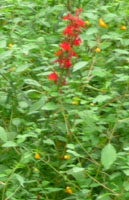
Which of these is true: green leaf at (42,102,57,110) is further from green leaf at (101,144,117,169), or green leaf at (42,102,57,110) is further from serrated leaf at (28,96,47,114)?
green leaf at (101,144,117,169)

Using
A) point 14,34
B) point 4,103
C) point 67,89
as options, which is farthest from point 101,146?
point 14,34

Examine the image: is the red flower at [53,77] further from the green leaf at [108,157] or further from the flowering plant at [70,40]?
the green leaf at [108,157]

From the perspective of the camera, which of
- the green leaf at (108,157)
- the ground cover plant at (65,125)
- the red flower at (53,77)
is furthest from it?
the red flower at (53,77)

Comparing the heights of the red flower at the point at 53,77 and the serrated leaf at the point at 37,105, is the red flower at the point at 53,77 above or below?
above

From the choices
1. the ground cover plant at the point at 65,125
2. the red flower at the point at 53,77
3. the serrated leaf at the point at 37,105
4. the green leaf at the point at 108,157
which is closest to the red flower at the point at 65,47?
the ground cover plant at the point at 65,125

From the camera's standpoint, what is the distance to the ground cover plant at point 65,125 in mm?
2385

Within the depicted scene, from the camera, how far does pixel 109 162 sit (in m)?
2.27

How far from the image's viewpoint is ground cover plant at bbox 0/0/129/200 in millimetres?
2385

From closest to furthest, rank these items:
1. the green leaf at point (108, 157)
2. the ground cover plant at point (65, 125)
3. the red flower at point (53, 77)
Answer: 1. the green leaf at point (108, 157)
2. the ground cover plant at point (65, 125)
3. the red flower at point (53, 77)

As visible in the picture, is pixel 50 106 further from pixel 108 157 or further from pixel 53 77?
pixel 108 157

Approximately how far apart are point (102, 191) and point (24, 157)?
39 cm

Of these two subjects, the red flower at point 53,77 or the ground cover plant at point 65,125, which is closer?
the ground cover plant at point 65,125

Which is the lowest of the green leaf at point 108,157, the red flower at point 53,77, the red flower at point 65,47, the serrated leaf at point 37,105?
the green leaf at point 108,157

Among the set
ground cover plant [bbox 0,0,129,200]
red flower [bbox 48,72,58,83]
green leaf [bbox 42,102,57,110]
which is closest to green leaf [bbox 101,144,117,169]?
ground cover plant [bbox 0,0,129,200]
